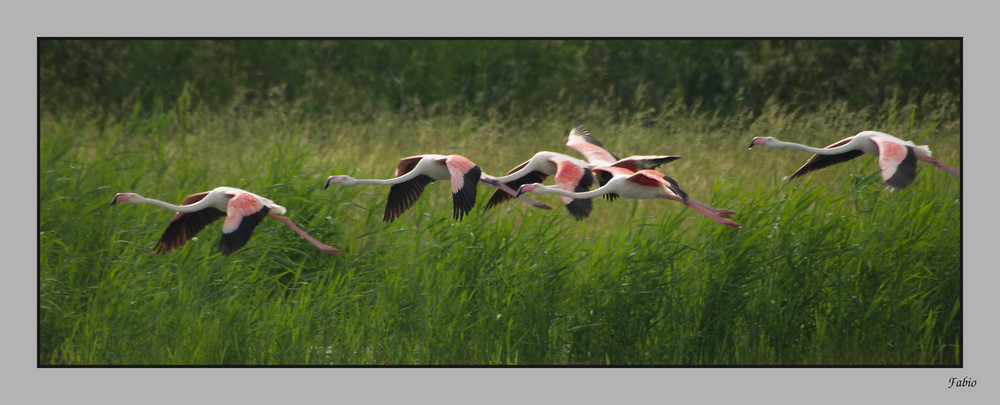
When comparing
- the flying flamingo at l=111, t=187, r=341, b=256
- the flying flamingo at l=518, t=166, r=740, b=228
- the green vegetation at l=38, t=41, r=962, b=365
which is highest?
the flying flamingo at l=518, t=166, r=740, b=228

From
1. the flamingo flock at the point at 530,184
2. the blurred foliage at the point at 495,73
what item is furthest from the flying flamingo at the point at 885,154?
the blurred foliage at the point at 495,73

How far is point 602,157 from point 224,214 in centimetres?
286

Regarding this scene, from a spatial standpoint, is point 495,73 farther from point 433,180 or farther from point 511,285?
point 433,180

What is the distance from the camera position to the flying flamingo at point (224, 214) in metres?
6.64

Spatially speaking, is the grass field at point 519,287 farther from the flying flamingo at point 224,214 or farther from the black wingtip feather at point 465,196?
Answer: the black wingtip feather at point 465,196

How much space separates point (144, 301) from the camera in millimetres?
8547

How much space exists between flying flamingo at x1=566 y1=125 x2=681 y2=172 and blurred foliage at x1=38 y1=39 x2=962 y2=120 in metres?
4.73

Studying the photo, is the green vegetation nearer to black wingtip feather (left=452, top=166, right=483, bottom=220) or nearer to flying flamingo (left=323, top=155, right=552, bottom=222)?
flying flamingo (left=323, top=155, right=552, bottom=222)

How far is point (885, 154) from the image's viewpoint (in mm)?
6977

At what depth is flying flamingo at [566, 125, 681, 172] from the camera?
745cm

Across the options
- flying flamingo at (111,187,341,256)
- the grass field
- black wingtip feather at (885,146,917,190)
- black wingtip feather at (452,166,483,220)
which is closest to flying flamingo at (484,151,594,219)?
black wingtip feather at (452,166,483,220)

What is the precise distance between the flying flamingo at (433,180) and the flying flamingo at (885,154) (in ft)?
7.03

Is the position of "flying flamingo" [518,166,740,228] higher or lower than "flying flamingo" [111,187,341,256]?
higher

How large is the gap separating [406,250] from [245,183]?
168 centimetres
